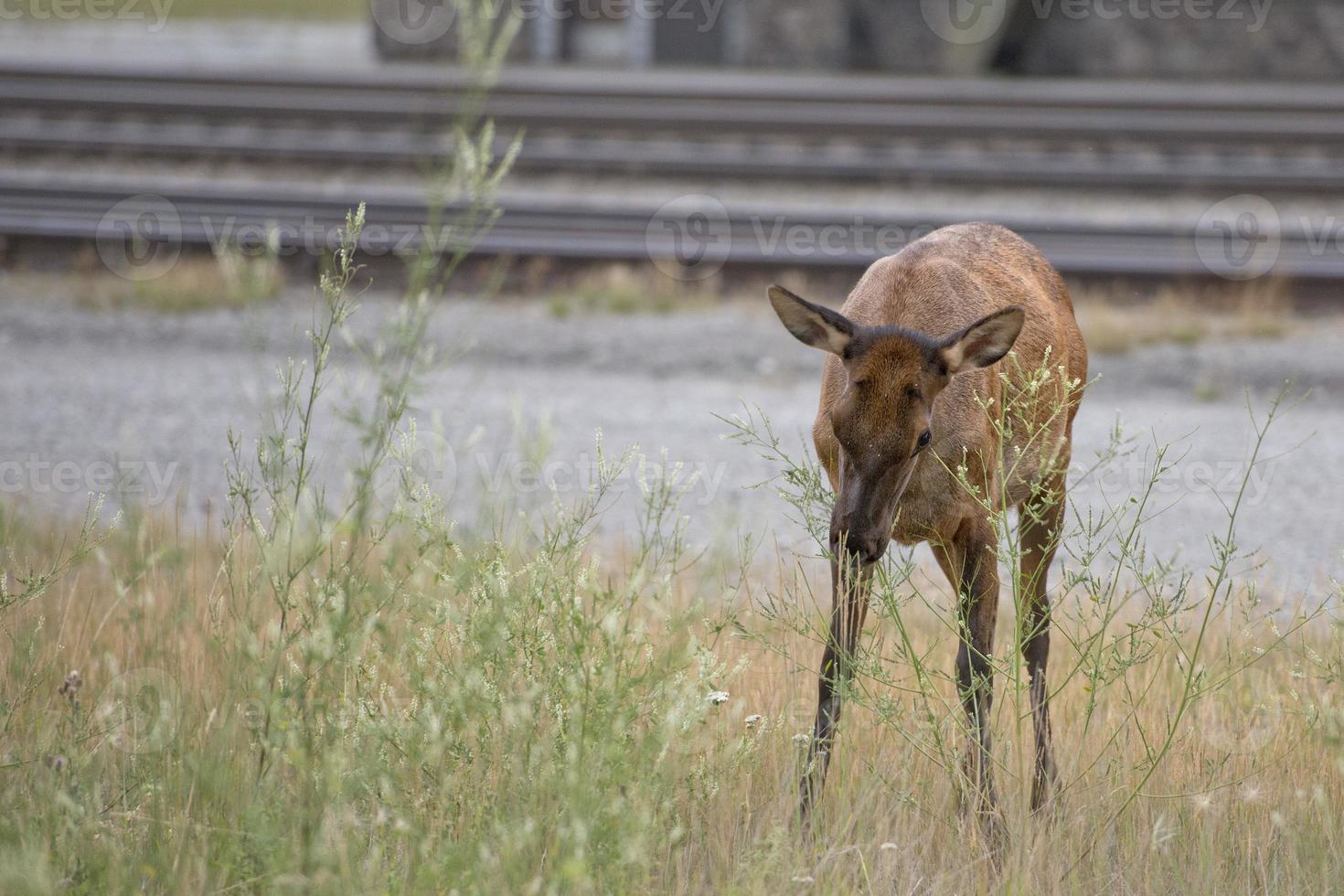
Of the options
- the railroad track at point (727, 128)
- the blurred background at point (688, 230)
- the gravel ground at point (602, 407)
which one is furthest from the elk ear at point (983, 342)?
the railroad track at point (727, 128)

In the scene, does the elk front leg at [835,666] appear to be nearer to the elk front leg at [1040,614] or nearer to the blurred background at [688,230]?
the elk front leg at [1040,614]

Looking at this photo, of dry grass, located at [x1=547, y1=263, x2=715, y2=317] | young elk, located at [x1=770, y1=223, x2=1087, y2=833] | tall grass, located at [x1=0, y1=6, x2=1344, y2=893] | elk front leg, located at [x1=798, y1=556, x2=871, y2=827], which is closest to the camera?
tall grass, located at [x1=0, y1=6, x2=1344, y2=893]

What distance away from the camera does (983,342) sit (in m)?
3.74

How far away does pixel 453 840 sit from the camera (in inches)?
134

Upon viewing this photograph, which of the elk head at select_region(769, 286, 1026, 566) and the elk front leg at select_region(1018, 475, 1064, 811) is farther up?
the elk head at select_region(769, 286, 1026, 566)

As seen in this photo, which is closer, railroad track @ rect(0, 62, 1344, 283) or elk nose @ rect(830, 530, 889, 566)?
elk nose @ rect(830, 530, 889, 566)

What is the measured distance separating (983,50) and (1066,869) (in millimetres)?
16500

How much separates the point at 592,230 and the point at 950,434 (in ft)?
25.5

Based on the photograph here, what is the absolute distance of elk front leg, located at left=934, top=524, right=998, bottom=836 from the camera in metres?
3.88

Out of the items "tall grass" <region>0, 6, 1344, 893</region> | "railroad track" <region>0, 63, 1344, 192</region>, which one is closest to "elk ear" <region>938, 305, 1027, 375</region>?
"tall grass" <region>0, 6, 1344, 893</region>

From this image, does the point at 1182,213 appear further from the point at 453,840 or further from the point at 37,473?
the point at 453,840

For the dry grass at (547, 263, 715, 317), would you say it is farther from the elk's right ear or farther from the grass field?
the elk's right ear

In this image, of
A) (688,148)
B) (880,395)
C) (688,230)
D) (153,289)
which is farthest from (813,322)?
(688,148)

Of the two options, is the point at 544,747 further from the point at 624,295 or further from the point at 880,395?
the point at 624,295
